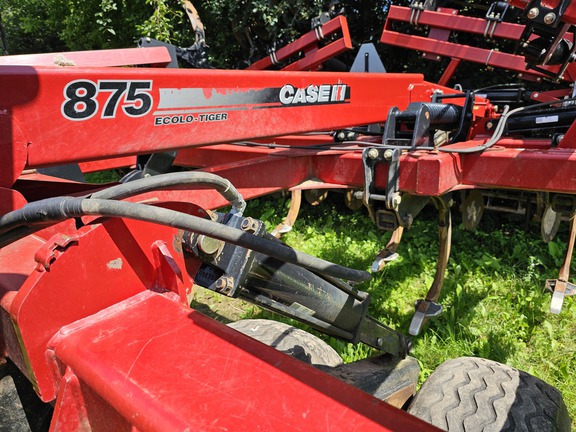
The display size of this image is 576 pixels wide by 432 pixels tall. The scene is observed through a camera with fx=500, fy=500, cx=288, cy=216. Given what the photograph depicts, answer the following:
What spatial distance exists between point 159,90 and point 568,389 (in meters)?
2.62

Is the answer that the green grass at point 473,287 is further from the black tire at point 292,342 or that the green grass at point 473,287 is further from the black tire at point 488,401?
the black tire at point 488,401

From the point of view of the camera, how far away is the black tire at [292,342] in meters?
2.33

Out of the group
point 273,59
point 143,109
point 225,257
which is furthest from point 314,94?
point 273,59

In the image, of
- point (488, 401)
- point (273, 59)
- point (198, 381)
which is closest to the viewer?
point (198, 381)

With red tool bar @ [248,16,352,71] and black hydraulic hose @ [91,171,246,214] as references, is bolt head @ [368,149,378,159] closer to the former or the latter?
black hydraulic hose @ [91,171,246,214]

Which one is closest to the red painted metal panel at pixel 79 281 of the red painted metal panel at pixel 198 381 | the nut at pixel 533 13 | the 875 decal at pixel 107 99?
the red painted metal panel at pixel 198 381

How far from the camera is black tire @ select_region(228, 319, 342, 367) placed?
2.33 meters

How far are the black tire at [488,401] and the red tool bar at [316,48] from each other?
3.12m

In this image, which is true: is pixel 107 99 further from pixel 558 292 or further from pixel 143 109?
pixel 558 292

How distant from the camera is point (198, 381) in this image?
1028 millimetres

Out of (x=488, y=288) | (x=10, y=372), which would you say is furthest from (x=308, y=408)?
(x=488, y=288)

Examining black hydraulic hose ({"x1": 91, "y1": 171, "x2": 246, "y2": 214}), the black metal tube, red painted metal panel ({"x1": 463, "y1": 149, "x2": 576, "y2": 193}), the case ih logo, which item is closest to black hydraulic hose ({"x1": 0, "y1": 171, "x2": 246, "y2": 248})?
black hydraulic hose ({"x1": 91, "y1": 171, "x2": 246, "y2": 214})

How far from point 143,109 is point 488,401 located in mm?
1525

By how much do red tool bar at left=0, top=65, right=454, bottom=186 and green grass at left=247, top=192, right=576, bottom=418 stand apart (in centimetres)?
167
